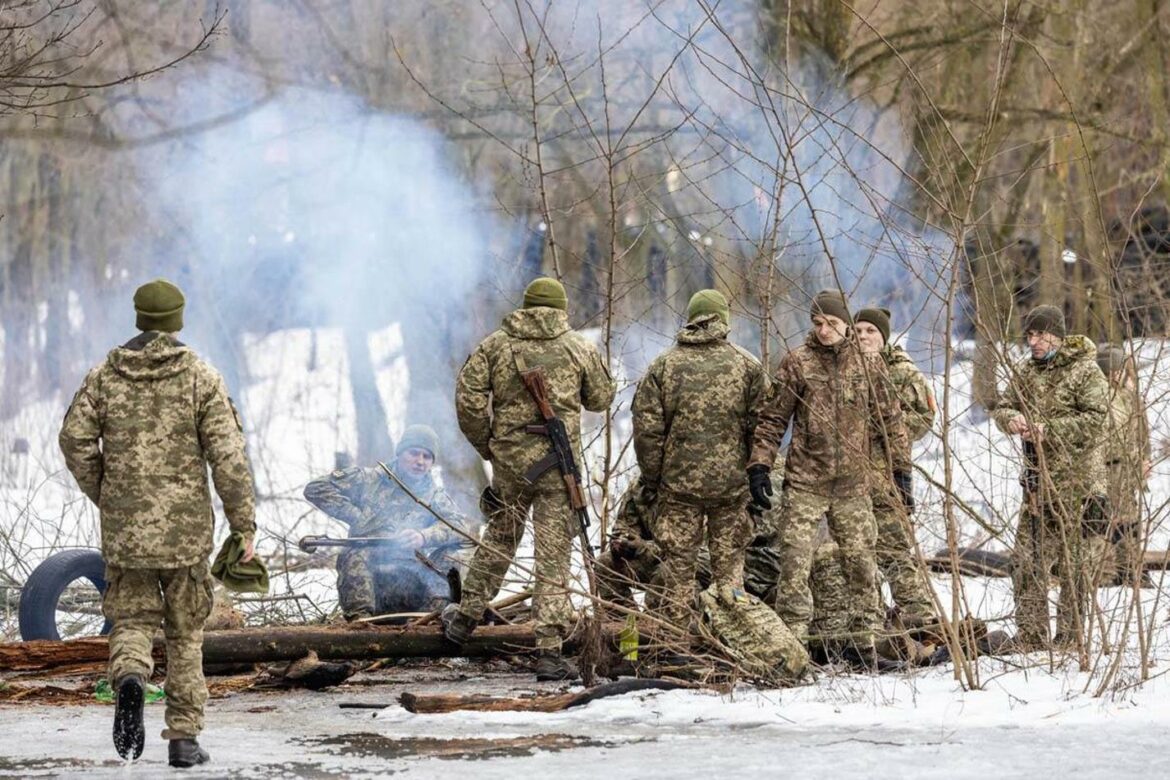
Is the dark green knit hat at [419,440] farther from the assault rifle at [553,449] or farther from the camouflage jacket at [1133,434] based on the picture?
the camouflage jacket at [1133,434]

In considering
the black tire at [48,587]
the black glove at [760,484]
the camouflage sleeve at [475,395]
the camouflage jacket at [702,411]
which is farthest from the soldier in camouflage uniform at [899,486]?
the black tire at [48,587]

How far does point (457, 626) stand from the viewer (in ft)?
29.9

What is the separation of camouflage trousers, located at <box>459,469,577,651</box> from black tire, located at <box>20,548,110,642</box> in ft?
8.26

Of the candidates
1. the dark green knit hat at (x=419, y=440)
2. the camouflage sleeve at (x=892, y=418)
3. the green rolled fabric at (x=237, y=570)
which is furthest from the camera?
the dark green knit hat at (x=419, y=440)

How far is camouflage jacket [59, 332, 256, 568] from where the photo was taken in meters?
6.52

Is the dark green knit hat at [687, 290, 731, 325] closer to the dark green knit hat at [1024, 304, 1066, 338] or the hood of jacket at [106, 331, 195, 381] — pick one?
the dark green knit hat at [1024, 304, 1066, 338]

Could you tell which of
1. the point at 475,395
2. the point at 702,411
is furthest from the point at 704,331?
the point at 475,395

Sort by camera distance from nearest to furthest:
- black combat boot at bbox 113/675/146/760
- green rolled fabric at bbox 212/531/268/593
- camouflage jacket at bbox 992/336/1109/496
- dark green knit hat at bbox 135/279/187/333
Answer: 1. black combat boot at bbox 113/675/146/760
2. green rolled fabric at bbox 212/531/268/593
3. dark green knit hat at bbox 135/279/187/333
4. camouflage jacket at bbox 992/336/1109/496

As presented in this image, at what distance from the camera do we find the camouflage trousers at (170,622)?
6.42 meters

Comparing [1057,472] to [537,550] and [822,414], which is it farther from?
[537,550]

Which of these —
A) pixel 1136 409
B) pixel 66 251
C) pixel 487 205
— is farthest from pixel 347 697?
pixel 66 251

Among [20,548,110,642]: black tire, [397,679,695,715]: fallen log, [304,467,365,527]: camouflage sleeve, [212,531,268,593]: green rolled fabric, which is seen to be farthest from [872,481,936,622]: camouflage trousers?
[20,548,110,642]: black tire

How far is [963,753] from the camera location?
6.13 meters

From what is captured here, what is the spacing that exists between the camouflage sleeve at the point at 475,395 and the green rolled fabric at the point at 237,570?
250 centimetres
